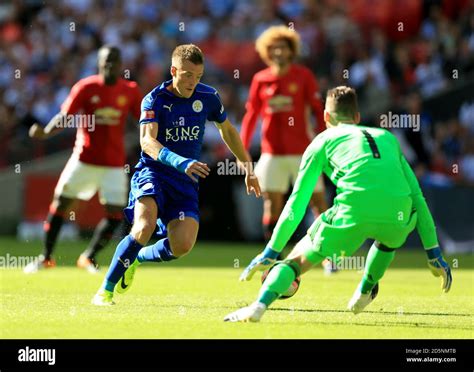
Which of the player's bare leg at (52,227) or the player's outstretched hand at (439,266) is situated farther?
the player's bare leg at (52,227)

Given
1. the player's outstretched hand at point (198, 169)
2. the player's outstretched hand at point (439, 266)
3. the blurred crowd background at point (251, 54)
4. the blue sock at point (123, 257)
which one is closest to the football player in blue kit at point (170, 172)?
the blue sock at point (123, 257)

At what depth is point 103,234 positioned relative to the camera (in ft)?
43.0

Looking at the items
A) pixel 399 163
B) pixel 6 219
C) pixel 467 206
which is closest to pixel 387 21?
pixel 467 206

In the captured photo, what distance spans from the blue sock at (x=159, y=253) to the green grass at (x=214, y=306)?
39 cm

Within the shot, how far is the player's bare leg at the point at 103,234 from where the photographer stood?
13.1m

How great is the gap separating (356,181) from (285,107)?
6008 millimetres

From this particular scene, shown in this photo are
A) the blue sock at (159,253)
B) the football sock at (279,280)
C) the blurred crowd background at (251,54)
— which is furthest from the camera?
the blurred crowd background at (251,54)

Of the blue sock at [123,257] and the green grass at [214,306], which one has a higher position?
the blue sock at [123,257]

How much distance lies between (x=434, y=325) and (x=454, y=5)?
13502mm

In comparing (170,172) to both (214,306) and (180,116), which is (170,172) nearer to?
(180,116)

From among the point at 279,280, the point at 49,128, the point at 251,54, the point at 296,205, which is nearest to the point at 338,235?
the point at 296,205

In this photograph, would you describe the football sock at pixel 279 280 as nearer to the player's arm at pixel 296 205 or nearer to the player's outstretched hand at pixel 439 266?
the player's arm at pixel 296 205

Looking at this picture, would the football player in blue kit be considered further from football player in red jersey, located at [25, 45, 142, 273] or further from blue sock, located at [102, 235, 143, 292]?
football player in red jersey, located at [25, 45, 142, 273]

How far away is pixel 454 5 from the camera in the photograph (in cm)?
2083
